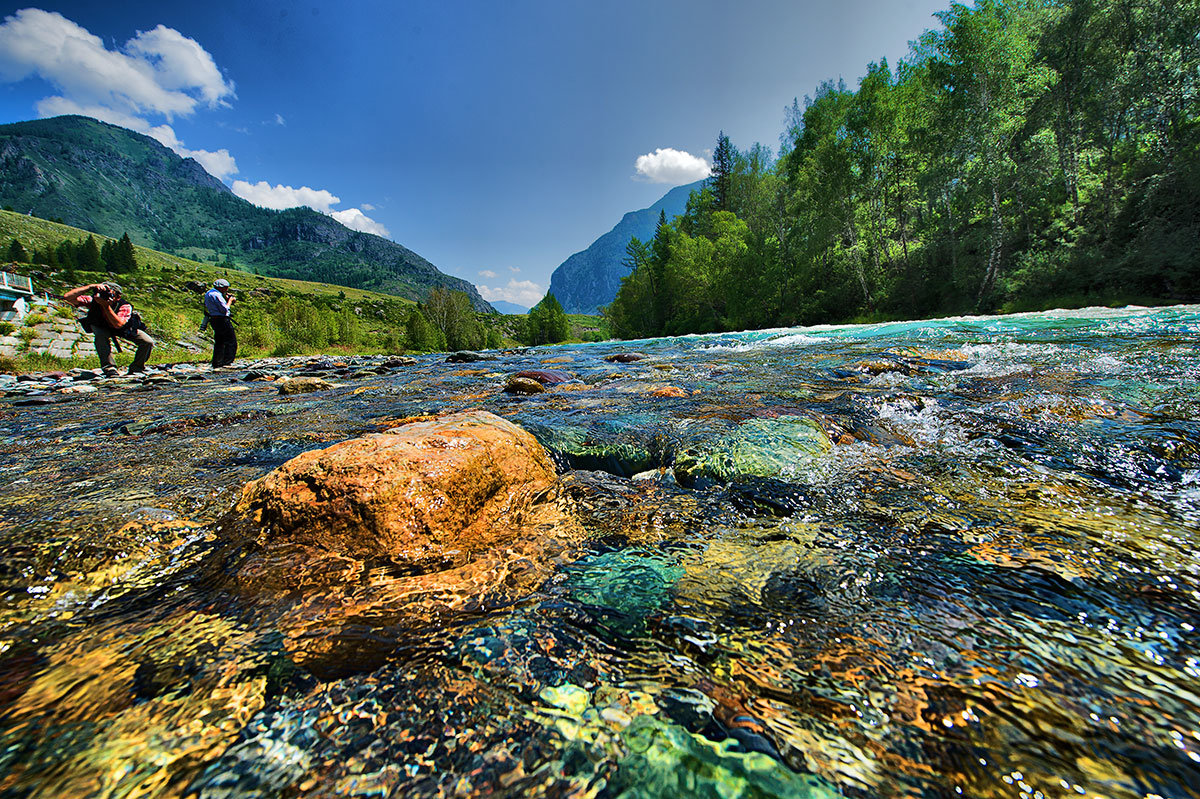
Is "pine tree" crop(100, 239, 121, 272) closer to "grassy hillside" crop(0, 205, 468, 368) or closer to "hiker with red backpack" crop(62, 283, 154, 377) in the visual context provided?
"grassy hillside" crop(0, 205, 468, 368)

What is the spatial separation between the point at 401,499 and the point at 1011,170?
30.7 meters

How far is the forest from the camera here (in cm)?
1823

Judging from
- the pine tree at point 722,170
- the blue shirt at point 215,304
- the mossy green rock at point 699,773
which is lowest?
the mossy green rock at point 699,773

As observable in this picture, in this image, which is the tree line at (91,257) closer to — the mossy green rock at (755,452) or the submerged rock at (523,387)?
the submerged rock at (523,387)

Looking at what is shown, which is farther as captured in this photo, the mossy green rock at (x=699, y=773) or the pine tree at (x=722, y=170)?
the pine tree at (x=722, y=170)

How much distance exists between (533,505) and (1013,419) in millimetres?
4634

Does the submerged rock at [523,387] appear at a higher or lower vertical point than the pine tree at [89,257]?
lower

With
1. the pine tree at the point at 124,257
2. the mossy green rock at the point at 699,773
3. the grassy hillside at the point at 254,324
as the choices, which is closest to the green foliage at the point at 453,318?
the grassy hillside at the point at 254,324

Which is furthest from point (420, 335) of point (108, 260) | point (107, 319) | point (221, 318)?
point (108, 260)

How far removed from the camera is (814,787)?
110 centimetres

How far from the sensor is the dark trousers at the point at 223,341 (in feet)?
47.5

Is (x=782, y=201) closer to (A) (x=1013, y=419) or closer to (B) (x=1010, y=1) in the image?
(B) (x=1010, y=1)

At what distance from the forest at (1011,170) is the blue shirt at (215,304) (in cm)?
3240

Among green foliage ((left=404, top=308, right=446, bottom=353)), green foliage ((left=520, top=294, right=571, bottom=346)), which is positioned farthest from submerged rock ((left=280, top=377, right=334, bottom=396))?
green foliage ((left=520, top=294, right=571, bottom=346))
